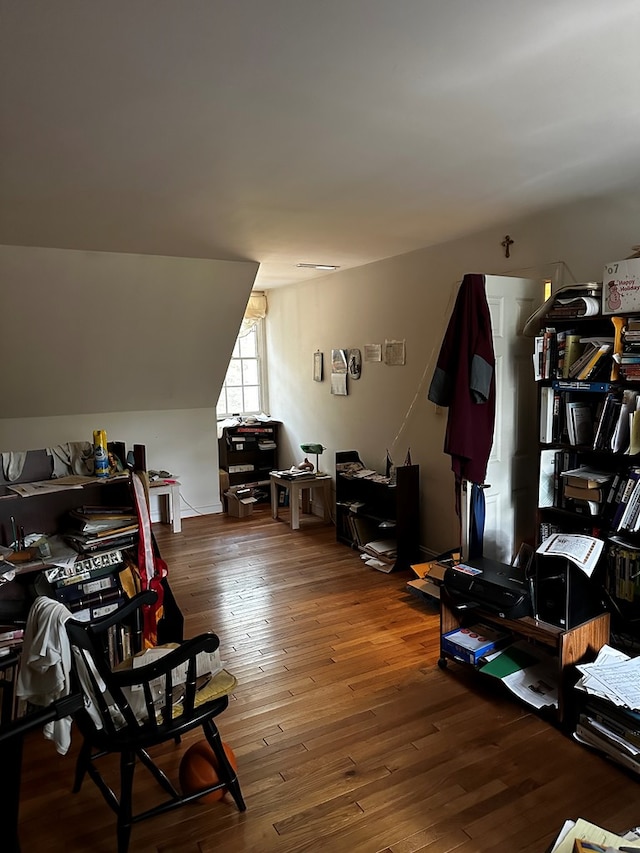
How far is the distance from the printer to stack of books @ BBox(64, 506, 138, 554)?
5.34 ft

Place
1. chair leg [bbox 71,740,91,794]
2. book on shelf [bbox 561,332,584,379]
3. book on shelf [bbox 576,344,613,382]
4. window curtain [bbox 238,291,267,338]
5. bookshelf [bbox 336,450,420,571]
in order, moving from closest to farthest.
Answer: chair leg [bbox 71,740,91,794]
book on shelf [bbox 576,344,613,382]
book on shelf [bbox 561,332,584,379]
bookshelf [bbox 336,450,420,571]
window curtain [bbox 238,291,267,338]

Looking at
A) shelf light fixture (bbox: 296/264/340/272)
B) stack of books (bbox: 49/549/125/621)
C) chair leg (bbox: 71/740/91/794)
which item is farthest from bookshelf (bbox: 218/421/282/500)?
chair leg (bbox: 71/740/91/794)

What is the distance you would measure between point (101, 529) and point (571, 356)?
2530mm

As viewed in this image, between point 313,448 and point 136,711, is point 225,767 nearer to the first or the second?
point 136,711

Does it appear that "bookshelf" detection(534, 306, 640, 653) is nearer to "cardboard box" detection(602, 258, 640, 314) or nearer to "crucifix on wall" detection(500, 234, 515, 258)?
"cardboard box" detection(602, 258, 640, 314)

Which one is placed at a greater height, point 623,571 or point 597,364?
point 597,364

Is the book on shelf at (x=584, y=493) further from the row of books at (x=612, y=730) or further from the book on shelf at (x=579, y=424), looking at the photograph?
the row of books at (x=612, y=730)

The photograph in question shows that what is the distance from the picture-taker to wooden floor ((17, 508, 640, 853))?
1.98 metres

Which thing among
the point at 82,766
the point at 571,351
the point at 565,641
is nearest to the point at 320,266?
the point at 571,351

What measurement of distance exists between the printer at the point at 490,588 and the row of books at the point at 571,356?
1.03 metres

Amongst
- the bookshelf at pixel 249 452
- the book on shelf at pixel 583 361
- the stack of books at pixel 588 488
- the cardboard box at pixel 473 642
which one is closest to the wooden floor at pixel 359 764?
the cardboard box at pixel 473 642

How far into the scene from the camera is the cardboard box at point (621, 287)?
267cm

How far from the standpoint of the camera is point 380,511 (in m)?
4.89

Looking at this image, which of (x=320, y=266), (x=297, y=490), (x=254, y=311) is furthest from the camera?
(x=254, y=311)
